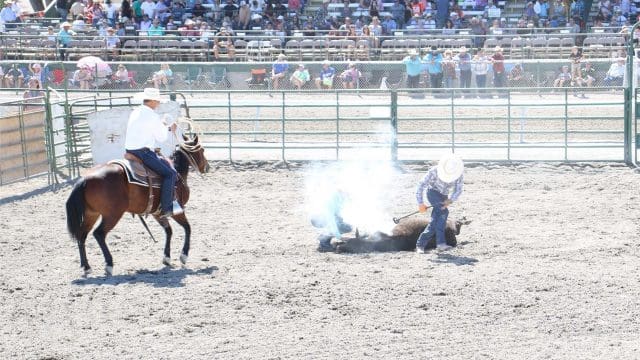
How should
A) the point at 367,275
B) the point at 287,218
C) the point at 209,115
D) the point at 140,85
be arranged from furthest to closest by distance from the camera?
the point at 140,85, the point at 209,115, the point at 287,218, the point at 367,275

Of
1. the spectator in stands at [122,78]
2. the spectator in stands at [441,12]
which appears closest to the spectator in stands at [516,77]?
the spectator in stands at [441,12]

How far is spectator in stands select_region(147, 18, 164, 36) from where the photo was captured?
83.7 feet

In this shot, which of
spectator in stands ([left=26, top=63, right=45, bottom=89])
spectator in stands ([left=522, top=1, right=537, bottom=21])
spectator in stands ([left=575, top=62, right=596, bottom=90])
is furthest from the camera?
spectator in stands ([left=522, top=1, right=537, bottom=21])

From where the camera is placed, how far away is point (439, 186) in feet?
35.7

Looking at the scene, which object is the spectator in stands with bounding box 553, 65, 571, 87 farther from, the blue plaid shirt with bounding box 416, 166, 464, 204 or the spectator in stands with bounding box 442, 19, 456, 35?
the blue plaid shirt with bounding box 416, 166, 464, 204

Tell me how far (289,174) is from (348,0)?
500 inches

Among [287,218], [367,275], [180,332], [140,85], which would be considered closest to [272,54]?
[140,85]

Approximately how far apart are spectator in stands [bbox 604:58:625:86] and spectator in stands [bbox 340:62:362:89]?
482 centimetres

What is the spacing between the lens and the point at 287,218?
13180 mm

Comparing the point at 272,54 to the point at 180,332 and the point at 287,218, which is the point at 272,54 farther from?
the point at 180,332

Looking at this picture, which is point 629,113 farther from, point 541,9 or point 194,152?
point 541,9

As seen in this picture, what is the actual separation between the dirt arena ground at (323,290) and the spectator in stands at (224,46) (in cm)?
1016

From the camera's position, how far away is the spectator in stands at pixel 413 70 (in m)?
21.3

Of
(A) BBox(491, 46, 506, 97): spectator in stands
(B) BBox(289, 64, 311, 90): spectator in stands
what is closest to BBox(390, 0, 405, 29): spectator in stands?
(B) BBox(289, 64, 311, 90): spectator in stands
